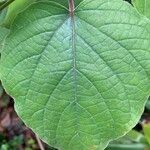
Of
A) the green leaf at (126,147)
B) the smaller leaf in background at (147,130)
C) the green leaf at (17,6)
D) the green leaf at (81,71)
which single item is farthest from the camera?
the green leaf at (126,147)

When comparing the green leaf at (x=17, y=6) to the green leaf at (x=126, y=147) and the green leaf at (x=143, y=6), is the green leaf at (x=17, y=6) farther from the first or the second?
the green leaf at (x=126, y=147)

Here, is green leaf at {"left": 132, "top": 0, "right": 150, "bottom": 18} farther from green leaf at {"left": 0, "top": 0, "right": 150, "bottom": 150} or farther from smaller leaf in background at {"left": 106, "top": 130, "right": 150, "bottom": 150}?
smaller leaf in background at {"left": 106, "top": 130, "right": 150, "bottom": 150}

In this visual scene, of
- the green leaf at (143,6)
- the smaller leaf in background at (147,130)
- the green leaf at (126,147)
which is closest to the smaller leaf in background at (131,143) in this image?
the green leaf at (126,147)

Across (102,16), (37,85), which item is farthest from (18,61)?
(102,16)

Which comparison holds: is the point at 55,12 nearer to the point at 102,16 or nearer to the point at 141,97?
the point at 102,16

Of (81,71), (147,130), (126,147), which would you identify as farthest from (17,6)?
(126,147)

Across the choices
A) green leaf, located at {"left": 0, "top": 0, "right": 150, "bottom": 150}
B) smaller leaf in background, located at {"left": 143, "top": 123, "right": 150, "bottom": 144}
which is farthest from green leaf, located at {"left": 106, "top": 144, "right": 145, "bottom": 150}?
green leaf, located at {"left": 0, "top": 0, "right": 150, "bottom": 150}

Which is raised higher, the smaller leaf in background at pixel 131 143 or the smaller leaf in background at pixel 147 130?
the smaller leaf in background at pixel 147 130
